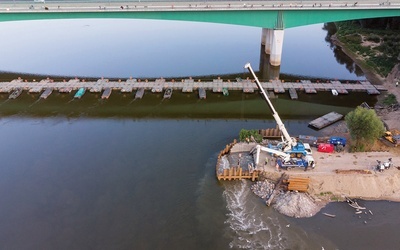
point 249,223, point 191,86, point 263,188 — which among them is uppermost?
point 191,86

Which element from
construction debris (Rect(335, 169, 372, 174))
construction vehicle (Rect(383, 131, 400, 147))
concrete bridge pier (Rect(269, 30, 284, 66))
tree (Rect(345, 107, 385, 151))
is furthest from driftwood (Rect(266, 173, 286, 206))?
concrete bridge pier (Rect(269, 30, 284, 66))

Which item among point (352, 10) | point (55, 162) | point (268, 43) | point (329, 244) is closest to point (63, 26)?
point (268, 43)

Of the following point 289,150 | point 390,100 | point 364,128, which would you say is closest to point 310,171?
point 289,150

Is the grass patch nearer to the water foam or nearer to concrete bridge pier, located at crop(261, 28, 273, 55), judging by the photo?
concrete bridge pier, located at crop(261, 28, 273, 55)

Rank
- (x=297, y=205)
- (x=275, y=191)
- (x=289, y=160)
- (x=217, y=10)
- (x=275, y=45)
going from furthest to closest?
(x=275, y=45) < (x=217, y=10) < (x=289, y=160) < (x=275, y=191) < (x=297, y=205)

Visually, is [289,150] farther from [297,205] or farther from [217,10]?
[217,10]

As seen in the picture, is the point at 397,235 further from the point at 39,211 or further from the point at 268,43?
the point at 268,43
